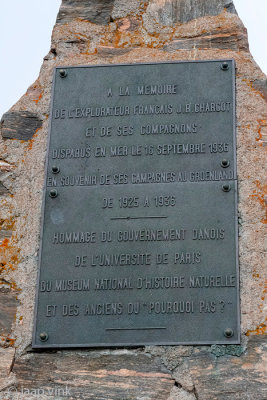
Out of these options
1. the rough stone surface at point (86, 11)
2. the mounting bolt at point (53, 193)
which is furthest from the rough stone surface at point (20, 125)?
the rough stone surface at point (86, 11)

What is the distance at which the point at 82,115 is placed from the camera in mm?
3832

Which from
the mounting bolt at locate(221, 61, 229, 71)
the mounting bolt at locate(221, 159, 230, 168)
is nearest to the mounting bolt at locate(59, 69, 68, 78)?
the mounting bolt at locate(221, 61, 229, 71)

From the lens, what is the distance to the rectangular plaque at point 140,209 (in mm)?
3367

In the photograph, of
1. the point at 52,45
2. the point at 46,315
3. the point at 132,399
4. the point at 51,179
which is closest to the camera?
the point at 132,399

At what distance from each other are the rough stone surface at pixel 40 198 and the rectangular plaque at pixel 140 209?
6cm

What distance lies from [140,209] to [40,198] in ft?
1.76

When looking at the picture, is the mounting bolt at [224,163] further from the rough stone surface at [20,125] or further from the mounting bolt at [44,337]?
the mounting bolt at [44,337]

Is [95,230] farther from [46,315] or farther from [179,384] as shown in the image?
[179,384]

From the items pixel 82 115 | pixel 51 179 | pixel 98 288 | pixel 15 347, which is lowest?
pixel 15 347

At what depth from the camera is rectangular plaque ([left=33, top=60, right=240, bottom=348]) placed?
337 centimetres

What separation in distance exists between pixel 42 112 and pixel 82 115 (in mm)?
244

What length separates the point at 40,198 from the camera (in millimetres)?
3715

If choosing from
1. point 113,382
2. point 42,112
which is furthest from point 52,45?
point 113,382

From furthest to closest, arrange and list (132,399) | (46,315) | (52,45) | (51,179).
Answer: (52,45), (51,179), (46,315), (132,399)
